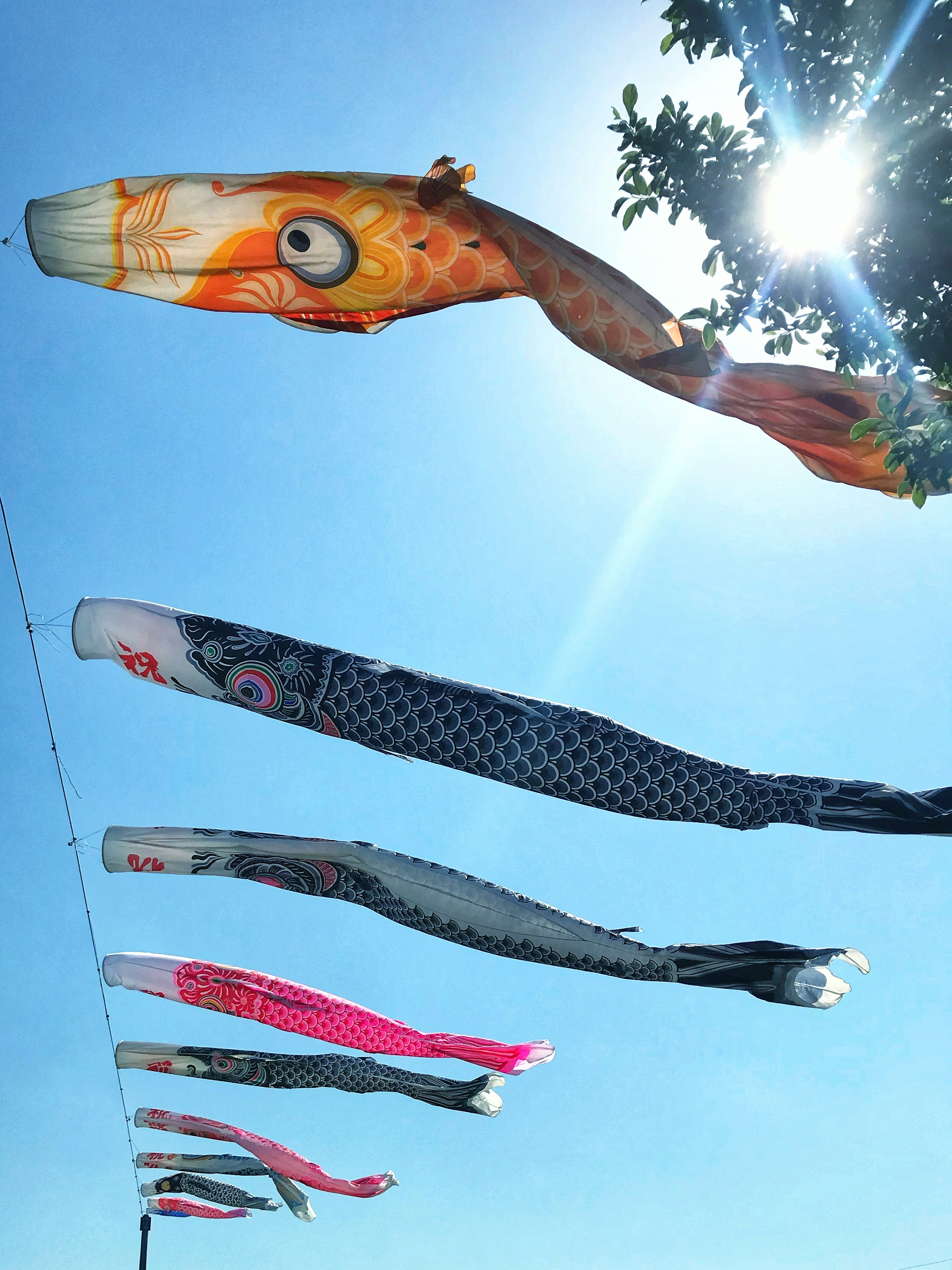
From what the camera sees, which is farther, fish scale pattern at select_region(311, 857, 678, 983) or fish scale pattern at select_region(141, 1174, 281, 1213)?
fish scale pattern at select_region(141, 1174, 281, 1213)

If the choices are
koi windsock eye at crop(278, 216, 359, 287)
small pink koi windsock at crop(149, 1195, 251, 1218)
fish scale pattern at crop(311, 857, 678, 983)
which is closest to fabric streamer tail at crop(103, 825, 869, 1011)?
fish scale pattern at crop(311, 857, 678, 983)

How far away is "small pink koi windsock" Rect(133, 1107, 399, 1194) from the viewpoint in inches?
524

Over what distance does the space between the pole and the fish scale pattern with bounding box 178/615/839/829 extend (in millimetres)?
12498

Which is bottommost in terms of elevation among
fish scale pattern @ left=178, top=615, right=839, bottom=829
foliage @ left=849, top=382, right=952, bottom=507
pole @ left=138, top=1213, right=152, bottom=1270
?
pole @ left=138, top=1213, right=152, bottom=1270

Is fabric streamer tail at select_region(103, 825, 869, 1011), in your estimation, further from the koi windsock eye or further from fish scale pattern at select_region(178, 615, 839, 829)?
the koi windsock eye

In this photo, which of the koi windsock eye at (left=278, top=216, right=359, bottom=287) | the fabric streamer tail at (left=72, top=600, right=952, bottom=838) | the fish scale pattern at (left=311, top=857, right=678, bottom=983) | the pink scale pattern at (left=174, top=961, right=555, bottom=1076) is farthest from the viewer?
the pink scale pattern at (left=174, top=961, right=555, bottom=1076)

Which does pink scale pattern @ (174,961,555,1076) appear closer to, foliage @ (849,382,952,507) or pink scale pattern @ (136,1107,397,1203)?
pink scale pattern @ (136,1107,397,1203)

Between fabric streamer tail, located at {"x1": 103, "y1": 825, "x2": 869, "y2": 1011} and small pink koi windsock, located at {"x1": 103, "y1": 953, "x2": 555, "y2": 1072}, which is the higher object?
fabric streamer tail, located at {"x1": 103, "y1": 825, "x2": 869, "y2": 1011}

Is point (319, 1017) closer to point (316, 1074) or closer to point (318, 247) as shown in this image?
point (316, 1074)

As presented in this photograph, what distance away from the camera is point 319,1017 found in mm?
10312

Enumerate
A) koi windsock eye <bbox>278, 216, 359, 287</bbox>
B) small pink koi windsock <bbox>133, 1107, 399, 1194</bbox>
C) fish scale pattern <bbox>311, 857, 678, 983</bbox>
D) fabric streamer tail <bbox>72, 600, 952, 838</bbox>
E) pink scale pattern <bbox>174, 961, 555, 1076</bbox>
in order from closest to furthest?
Result: fabric streamer tail <bbox>72, 600, 952, 838</bbox> → koi windsock eye <bbox>278, 216, 359, 287</bbox> → fish scale pattern <bbox>311, 857, 678, 983</bbox> → pink scale pattern <bbox>174, 961, 555, 1076</bbox> → small pink koi windsock <bbox>133, 1107, 399, 1194</bbox>

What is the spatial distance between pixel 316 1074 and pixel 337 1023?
1717mm

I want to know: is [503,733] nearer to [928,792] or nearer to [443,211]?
[928,792]

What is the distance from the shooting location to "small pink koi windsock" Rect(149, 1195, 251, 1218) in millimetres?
15281
